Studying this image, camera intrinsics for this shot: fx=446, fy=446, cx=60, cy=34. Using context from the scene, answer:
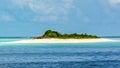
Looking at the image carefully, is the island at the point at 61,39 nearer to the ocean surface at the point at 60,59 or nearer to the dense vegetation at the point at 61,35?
the dense vegetation at the point at 61,35

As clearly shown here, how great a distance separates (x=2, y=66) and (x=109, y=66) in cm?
823

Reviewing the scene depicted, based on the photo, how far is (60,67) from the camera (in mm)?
33750

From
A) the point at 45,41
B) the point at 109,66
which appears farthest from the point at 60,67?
the point at 45,41

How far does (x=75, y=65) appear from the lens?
35.4 metres

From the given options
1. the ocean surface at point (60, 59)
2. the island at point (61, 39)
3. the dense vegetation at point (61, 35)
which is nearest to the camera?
the ocean surface at point (60, 59)

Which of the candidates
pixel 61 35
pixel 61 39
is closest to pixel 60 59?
pixel 61 39

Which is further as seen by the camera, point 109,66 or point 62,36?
point 62,36

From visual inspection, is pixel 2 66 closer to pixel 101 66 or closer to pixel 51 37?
pixel 101 66

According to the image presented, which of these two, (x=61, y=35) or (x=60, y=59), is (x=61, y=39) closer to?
(x=61, y=35)

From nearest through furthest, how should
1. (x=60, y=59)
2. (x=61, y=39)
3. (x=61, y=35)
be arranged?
(x=60, y=59), (x=61, y=39), (x=61, y=35)

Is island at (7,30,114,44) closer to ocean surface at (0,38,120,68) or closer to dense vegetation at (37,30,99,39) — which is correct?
dense vegetation at (37,30,99,39)

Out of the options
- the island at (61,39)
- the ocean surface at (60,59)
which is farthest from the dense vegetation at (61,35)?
the ocean surface at (60,59)

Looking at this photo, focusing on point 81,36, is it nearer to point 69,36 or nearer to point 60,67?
point 69,36

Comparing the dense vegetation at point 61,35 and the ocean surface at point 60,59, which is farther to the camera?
the dense vegetation at point 61,35
